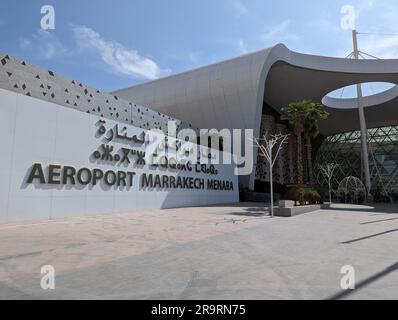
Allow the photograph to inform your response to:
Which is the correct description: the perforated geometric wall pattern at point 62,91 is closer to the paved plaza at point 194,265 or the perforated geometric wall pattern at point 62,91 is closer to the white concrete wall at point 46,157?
the white concrete wall at point 46,157

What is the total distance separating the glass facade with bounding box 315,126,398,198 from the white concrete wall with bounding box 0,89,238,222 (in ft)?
208

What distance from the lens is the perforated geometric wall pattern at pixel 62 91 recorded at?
14805mm

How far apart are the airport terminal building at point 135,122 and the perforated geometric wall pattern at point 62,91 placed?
6 cm

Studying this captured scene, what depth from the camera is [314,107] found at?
35375mm

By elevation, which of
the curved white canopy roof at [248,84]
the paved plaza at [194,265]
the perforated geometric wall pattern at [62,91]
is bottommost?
the paved plaza at [194,265]

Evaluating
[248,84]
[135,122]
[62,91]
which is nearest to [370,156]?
[248,84]

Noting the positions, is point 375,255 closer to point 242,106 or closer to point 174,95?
point 242,106

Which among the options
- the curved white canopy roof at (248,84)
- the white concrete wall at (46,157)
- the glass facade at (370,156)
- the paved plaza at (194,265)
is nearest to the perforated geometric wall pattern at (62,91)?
the white concrete wall at (46,157)

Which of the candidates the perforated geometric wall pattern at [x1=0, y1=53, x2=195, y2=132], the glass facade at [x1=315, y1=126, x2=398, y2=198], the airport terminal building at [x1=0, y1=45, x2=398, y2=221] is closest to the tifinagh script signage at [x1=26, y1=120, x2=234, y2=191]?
the airport terminal building at [x1=0, y1=45, x2=398, y2=221]

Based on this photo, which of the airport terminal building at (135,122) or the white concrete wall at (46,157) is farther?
the airport terminal building at (135,122)

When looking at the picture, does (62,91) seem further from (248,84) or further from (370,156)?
(370,156)

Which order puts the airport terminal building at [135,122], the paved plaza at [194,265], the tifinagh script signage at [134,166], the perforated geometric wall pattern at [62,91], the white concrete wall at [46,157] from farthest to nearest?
the tifinagh script signage at [134,166] < the perforated geometric wall pattern at [62,91] < the airport terminal building at [135,122] < the white concrete wall at [46,157] < the paved plaza at [194,265]

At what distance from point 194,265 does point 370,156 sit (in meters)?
74.8
